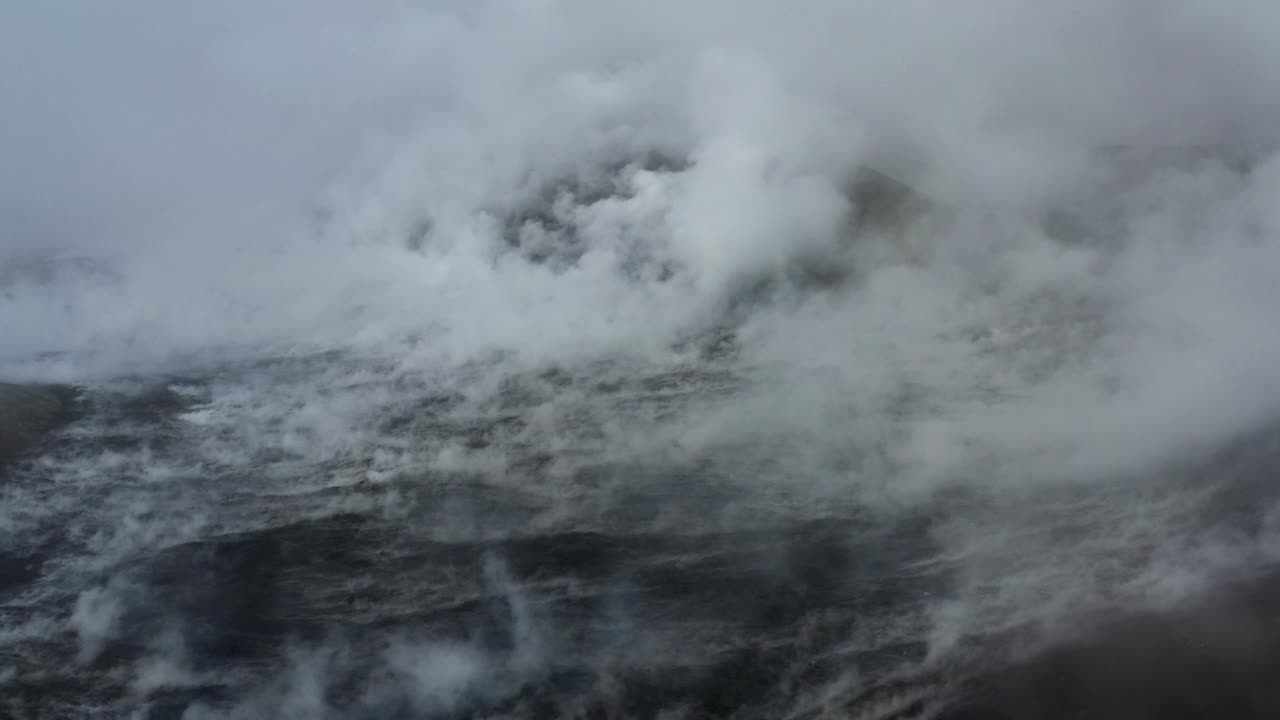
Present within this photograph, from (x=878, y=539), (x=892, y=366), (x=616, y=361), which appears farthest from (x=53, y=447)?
(x=892, y=366)

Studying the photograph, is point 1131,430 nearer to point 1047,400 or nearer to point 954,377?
point 1047,400

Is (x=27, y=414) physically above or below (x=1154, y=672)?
above

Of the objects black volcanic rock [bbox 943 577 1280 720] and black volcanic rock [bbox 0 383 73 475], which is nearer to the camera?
black volcanic rock [bbox 943 577 1280 720]

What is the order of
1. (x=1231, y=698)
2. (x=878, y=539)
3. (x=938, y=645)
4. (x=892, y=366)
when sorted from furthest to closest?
(x=892, y=366) → (x=878, y=539) → (x=938, y=645) → (x=1231, y=698)

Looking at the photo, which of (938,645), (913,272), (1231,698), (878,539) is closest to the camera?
(1231,698)

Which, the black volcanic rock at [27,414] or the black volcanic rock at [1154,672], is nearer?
the black volcanic rock at [1154,672]

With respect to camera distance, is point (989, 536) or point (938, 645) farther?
point (989, 536)

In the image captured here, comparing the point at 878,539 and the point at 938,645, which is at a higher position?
the point at 878,539

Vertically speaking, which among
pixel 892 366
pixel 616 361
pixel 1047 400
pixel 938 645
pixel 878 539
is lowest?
pixel 938 645

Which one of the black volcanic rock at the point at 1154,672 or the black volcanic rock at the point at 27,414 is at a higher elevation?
the black volcanic rock at the point at 27,414

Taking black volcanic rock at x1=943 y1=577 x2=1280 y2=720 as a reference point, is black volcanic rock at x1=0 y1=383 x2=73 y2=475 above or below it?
above

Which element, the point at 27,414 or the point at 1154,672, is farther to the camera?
the point at 27,414
